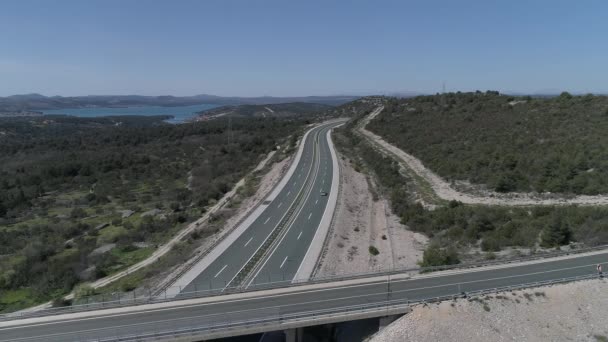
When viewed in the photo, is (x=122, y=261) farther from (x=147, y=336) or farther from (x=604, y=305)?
(x=604, y=305)

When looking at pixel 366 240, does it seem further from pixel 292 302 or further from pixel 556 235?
pixel 292 302

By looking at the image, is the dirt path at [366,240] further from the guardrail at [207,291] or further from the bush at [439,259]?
the guardrail at [207,291]

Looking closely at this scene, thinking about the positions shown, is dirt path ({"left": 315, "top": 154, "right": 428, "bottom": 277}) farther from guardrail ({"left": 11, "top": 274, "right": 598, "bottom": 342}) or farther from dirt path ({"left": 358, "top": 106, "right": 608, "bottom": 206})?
guardrail ({"left": 11, "top": 274, "right": 598, "bottom": 342})

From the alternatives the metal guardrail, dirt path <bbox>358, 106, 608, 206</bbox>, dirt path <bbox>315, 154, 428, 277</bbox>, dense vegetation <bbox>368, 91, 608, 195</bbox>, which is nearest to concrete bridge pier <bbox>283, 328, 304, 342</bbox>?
dirt path <bbox>315, 154, 428, 277</bbox>

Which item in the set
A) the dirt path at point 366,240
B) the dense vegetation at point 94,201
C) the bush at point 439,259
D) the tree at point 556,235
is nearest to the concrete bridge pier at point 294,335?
the dirt path at point 366,240

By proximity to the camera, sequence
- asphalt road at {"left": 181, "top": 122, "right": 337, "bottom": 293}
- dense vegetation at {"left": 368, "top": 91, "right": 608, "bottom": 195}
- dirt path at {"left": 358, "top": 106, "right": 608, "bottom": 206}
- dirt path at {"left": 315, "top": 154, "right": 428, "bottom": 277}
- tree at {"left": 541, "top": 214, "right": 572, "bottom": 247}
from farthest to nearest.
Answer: dense vegetation at {"left": 368, "top": 91, "right": 608, "bottom": 195} < dirt path at {"left": 358, "top": 106, "right": 608, "bottom": 206} < dirt path at {"left": 315, "top": 154, "right": 428, "bottom": 277} < tree at {"left": 541, "top": 214, "right": 572, "bottom": 247} < asphalt road at {"left": 181, "top": 122, "right": 337, "bottom": 293}

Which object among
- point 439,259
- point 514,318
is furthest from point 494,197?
point 514,318

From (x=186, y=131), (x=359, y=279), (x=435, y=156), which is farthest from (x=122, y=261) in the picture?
(x=186, y=131)
